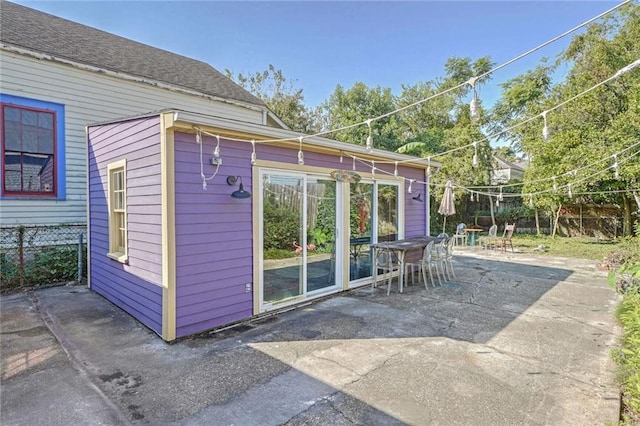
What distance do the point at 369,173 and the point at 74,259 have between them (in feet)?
19.3

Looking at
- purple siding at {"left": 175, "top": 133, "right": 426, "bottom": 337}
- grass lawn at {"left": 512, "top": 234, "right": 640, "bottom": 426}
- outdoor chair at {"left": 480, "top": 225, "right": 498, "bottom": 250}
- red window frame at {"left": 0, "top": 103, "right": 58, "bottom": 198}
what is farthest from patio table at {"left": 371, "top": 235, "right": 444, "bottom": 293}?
red window frame at {"left": 0, "top": 103, "right": 58, "bottom": 198}

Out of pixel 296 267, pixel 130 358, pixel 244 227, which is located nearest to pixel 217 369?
pixel 130 358

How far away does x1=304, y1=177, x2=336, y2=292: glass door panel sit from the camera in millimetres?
5363

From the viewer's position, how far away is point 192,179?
3.95m

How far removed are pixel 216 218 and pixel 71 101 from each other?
508cm

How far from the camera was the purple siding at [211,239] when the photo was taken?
Answer: 12.7 ft

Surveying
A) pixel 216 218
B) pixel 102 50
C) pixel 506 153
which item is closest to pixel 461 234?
pixel 216 218

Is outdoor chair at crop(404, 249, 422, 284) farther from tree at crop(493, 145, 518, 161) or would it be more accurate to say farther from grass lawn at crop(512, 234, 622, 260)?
tree at crop(493, 145, 518, 161)

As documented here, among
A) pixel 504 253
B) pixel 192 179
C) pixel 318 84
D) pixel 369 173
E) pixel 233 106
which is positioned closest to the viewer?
pixel 192 179

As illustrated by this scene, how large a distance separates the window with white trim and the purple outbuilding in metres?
0.02

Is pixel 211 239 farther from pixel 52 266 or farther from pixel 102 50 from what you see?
pixel 102 50

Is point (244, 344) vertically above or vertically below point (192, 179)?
below

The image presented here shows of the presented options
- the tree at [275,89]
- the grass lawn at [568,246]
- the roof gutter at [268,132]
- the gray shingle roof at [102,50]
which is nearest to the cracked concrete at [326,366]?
the roof gutter at [268,132]

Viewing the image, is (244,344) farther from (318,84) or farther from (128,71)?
(318,84)
